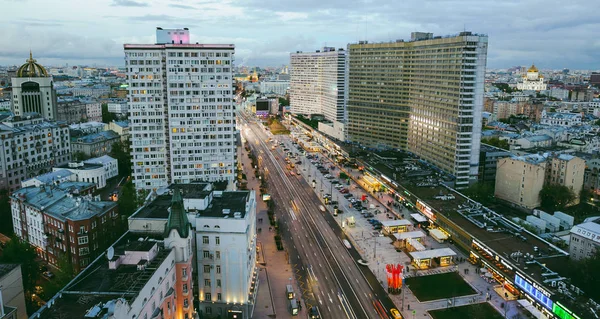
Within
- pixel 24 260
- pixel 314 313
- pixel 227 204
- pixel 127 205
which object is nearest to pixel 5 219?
pixel 127 205

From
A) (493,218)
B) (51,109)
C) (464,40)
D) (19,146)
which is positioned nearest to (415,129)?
(464,40)

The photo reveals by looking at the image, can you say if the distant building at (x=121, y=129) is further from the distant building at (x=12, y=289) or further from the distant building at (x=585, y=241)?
the distant building at (x=585, y=241)

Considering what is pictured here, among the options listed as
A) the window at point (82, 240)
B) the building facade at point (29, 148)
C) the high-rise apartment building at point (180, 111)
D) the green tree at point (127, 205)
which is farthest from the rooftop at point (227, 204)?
the building facade at point (29, 148)

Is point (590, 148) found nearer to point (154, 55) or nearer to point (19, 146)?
point (154, 55)

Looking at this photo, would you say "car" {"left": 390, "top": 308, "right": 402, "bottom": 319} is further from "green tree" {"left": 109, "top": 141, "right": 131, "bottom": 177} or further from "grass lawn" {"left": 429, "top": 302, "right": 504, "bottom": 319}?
"green tree" {"left": 109, "top": 141, "right": 131, "bottom": 177}

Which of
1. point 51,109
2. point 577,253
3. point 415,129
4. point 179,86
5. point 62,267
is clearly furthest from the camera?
point 51,109

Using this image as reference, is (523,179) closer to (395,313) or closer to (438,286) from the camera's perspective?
(438,286)

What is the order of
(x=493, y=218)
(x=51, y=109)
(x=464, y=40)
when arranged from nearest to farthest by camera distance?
(x=493, y=218)
(x=464, y=40)
(x=51, y=109)
